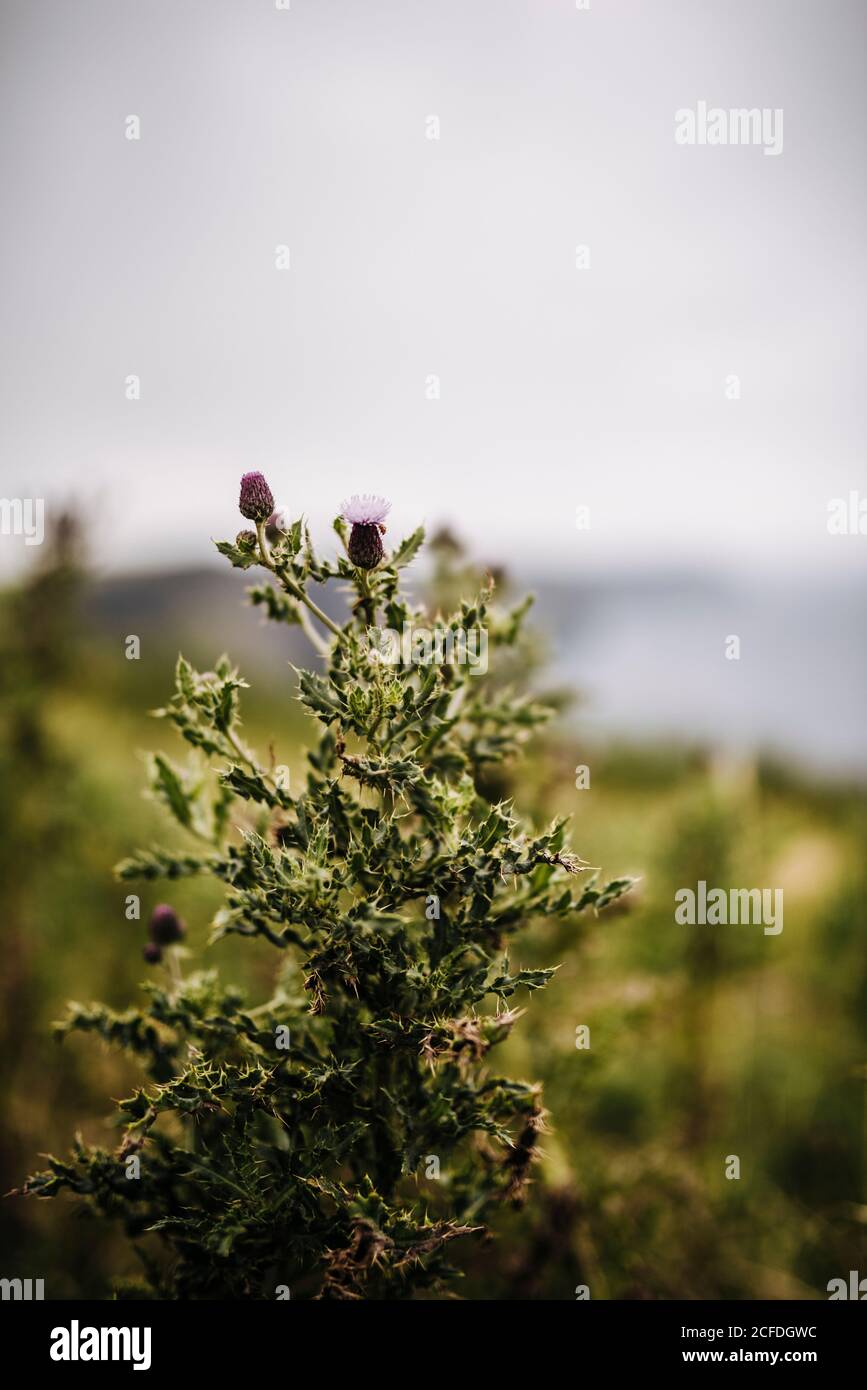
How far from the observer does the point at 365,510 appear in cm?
236

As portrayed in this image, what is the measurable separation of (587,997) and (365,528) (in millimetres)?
4314

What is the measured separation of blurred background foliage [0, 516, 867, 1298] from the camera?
4656 mm

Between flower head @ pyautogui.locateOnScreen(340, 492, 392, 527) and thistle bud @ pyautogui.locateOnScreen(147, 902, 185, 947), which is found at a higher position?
flower head @ pyautogui.locateOnScreen(340, 492, 392, 527)

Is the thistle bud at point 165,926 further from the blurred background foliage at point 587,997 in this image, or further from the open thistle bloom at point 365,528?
the open thistle bloom at point 365,528

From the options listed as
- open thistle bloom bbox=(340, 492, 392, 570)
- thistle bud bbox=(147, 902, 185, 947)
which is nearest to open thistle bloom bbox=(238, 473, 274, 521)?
open thistle bloom bbox=(340, 492, 392, 570)

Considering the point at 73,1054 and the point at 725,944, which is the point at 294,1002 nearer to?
the point at 725,944

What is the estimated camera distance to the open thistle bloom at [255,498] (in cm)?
230

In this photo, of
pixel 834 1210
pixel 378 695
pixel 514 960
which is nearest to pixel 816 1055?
pixel 834 1210

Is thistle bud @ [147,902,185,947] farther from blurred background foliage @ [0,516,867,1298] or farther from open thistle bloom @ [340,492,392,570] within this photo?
open thistle bloom @ [340,492,392,570]

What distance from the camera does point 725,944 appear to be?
325 inches

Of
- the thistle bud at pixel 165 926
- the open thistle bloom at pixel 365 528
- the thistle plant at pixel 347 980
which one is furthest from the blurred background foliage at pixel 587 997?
the thistle bud at pixel 165 926

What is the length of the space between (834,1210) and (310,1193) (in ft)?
33.6

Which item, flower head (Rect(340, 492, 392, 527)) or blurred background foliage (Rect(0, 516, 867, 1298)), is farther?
blurred background foliage (Rect(0, 516, 867, 1298))
